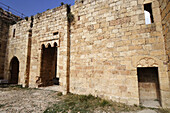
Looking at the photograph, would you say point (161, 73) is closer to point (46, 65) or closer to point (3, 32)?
point (46, 65)

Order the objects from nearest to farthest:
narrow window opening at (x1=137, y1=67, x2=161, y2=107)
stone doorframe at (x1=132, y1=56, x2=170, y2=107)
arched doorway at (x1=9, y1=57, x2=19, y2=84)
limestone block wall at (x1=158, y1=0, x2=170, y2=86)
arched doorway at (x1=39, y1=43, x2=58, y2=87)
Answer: limestone block wall at (x1=158, y1=0, x2=170, y2=86), stone doorframe at (x1=132, y1=56, x2=170, y2=107), narrow window opening at (x1=137, y1=67, x2=161, y2=107), arched doorway at (x1=39, y1=43, x2=58, y2=87), arched doorway at (x1=9, y1=57, x2=19, y2=84)

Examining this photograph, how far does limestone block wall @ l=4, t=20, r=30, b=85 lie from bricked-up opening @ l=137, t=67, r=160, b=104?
8.46 m

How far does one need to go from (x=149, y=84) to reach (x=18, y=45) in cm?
1039

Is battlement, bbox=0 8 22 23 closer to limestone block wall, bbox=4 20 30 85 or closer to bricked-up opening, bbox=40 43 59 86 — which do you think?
limestone block wall, bbox=4 20 30 85

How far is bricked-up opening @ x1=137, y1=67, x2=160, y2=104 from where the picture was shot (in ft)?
14.5

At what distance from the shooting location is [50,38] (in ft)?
21.6

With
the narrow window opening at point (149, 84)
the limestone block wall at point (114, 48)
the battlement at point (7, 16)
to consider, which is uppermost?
the battlement at point (7, 16)

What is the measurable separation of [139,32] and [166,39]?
0.99 m

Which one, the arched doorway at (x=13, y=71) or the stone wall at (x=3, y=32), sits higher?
the stone wall at (x=3, y=32)

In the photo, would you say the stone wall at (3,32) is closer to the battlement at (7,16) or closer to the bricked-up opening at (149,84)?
the battlement at (7,16)

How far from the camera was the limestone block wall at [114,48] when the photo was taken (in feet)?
12.6

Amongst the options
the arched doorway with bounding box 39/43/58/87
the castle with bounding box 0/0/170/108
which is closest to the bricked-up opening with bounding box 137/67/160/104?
the castle with bounding box 0/0/170/108

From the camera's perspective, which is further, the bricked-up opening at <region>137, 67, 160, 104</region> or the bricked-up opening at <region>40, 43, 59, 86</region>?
the bricked-up opening at <region>40, 43, 59, 86</region>

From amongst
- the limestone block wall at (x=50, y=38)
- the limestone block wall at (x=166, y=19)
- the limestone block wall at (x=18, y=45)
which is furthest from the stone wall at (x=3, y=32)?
the limestone block wall at (x=166, y=19)
